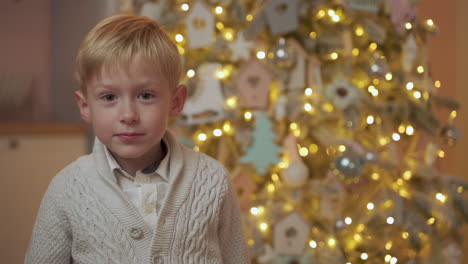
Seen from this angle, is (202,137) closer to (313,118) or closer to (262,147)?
(262,147)

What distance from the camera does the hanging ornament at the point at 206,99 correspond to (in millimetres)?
2279

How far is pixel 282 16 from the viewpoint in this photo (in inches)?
89.4

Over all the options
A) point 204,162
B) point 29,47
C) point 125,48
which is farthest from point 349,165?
point 29,47

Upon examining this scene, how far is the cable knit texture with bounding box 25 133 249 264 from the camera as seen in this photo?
3.67ft

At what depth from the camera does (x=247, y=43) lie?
2281 millimetres

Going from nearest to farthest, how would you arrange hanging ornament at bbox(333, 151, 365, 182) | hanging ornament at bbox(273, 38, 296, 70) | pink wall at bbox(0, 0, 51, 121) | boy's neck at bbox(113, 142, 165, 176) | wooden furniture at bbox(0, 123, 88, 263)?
boy's neck at bbox(113, 142, 165, 176) → hanging ornament at bbox(333, 151, 365, 182) → hanging ornament at bbox(273, 38, 296, 70) → wooden furniture at bbox(0, 123, 88, 263) → pink wall at bbox(0, 0, 51, 121)

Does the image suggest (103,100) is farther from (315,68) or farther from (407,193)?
(407,193)

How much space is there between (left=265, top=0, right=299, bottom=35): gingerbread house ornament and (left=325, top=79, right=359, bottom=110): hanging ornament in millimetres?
248

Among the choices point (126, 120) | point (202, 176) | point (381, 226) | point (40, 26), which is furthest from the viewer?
point (40, 26)

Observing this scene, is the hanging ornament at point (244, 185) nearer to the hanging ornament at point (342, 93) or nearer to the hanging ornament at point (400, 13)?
the hanging ornament at point (342, 93)

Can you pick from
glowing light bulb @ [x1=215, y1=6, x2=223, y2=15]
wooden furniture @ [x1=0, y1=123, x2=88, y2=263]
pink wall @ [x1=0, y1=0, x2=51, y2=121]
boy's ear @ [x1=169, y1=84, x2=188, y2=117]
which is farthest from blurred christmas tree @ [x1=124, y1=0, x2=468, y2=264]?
boy's ear @ [x1=169, y1=84, x2=188, y2=117]

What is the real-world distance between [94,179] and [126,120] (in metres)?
0.15

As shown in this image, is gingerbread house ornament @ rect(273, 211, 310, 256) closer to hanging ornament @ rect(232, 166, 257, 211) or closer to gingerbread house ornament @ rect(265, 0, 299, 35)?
hanging ornament @ rect(232, 166, 257, 211)

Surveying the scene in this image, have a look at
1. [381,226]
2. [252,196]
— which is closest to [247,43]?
[252,196]
